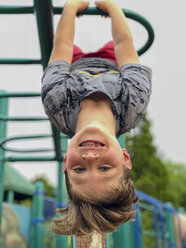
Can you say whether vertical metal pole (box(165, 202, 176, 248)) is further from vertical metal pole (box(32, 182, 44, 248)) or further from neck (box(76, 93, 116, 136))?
→ neck (box(76, 93, 116, 136))

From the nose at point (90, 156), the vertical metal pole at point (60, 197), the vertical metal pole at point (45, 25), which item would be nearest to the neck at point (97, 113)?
the nose at point (90, 156)

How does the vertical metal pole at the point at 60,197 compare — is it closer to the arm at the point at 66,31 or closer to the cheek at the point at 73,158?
the cheek at the point at 73,158

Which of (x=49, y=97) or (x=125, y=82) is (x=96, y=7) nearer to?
(x=125, y=82)

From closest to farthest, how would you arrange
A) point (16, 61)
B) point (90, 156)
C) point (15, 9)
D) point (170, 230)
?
point (90, 156) < point (15, 9) < point (16, 61) < point (170, 230)

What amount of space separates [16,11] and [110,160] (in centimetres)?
76

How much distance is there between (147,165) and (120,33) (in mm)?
13412

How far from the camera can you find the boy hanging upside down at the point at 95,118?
123 centimetres

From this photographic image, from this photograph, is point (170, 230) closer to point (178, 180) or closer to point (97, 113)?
point (97, 113)

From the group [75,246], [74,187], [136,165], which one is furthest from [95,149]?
[136,165]

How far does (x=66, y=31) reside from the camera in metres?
1.41

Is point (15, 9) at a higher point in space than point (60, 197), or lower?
higher

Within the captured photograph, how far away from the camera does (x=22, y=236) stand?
18.4 ft

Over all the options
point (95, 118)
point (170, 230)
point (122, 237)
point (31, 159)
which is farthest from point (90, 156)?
point (170, 230)

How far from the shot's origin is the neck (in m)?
1.32
